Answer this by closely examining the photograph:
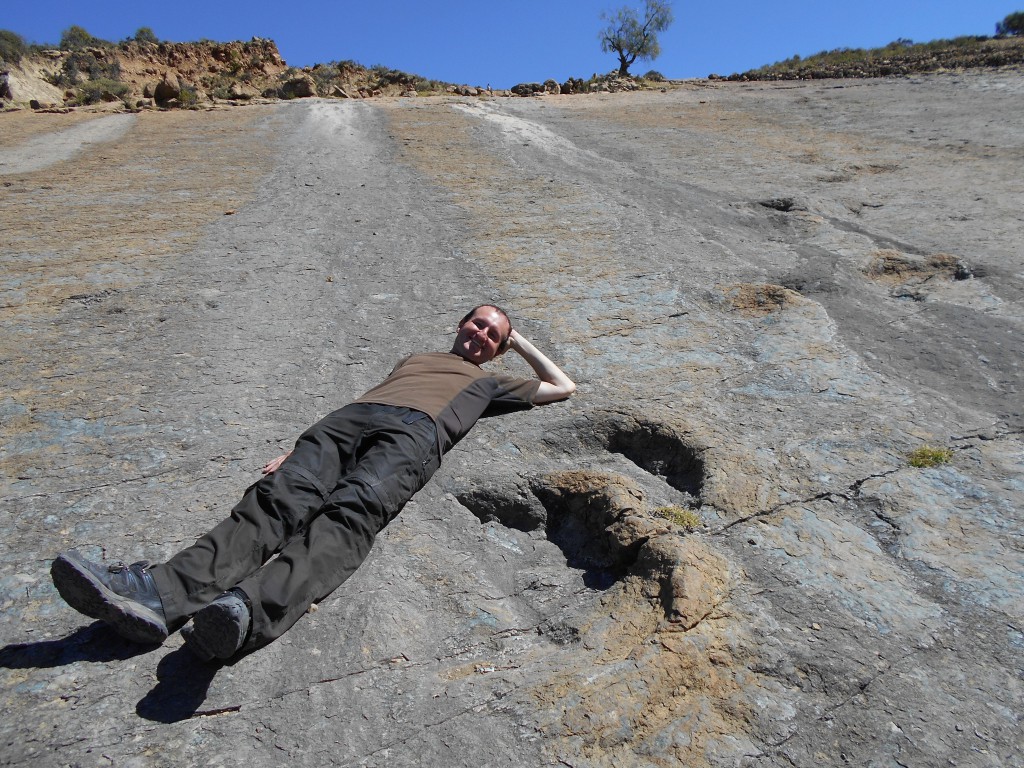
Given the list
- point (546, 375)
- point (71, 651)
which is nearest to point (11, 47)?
point (546, 375)

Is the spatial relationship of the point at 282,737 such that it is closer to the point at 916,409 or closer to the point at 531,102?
the point at 916,409

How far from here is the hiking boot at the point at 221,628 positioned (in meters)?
2.05

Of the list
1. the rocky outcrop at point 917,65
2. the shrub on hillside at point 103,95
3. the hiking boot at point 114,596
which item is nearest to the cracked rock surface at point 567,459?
the hiking boot at point 114,596

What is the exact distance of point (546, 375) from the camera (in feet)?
12.1

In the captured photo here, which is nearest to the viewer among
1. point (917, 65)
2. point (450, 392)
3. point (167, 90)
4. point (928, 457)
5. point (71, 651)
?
point (71, 651)

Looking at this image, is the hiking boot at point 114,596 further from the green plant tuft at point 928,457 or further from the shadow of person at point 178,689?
the green plant tuft at point 928,457

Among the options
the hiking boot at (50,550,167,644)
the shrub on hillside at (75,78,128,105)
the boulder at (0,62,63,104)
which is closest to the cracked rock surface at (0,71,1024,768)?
the hiking boot at (50,550,167,644)

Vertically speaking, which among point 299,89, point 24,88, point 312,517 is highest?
point 24,88

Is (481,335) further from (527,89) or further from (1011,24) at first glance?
(1011,24)

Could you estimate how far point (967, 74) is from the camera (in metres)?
11.4

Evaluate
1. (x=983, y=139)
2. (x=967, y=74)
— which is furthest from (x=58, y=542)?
(x=967, y=74)

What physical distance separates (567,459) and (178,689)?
1826 millimetres

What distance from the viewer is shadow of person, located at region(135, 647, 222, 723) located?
2029mm

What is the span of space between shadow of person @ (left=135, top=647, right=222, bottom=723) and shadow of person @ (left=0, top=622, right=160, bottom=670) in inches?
4.1
